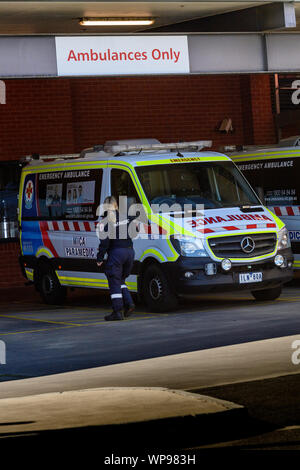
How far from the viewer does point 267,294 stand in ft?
57.9

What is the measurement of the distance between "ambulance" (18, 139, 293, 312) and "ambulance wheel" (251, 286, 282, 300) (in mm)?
16

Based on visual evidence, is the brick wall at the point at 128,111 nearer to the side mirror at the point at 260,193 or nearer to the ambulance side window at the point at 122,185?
the side mirror at the point at 260,193

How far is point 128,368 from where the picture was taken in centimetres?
1136

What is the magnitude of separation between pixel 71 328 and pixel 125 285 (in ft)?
3.97

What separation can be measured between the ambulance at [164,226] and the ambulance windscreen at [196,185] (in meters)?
0.02

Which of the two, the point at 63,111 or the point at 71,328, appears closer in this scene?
the point at 71,328

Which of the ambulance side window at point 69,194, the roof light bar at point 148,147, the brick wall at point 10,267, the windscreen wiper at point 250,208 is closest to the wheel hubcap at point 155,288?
the windscreen wiper at point 250,208

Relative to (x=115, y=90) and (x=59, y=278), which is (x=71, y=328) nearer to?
(x=59, y=278)

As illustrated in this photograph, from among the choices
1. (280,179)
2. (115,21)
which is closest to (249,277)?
(280,179)

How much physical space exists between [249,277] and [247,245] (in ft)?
1.60

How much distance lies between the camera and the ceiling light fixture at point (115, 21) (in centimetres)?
1620

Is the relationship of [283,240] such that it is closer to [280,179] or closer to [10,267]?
[280,179]

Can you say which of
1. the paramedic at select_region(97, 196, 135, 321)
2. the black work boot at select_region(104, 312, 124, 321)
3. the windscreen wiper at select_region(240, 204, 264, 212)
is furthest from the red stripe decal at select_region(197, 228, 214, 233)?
the black work boot at select_region(104, 312, 124, 321)
